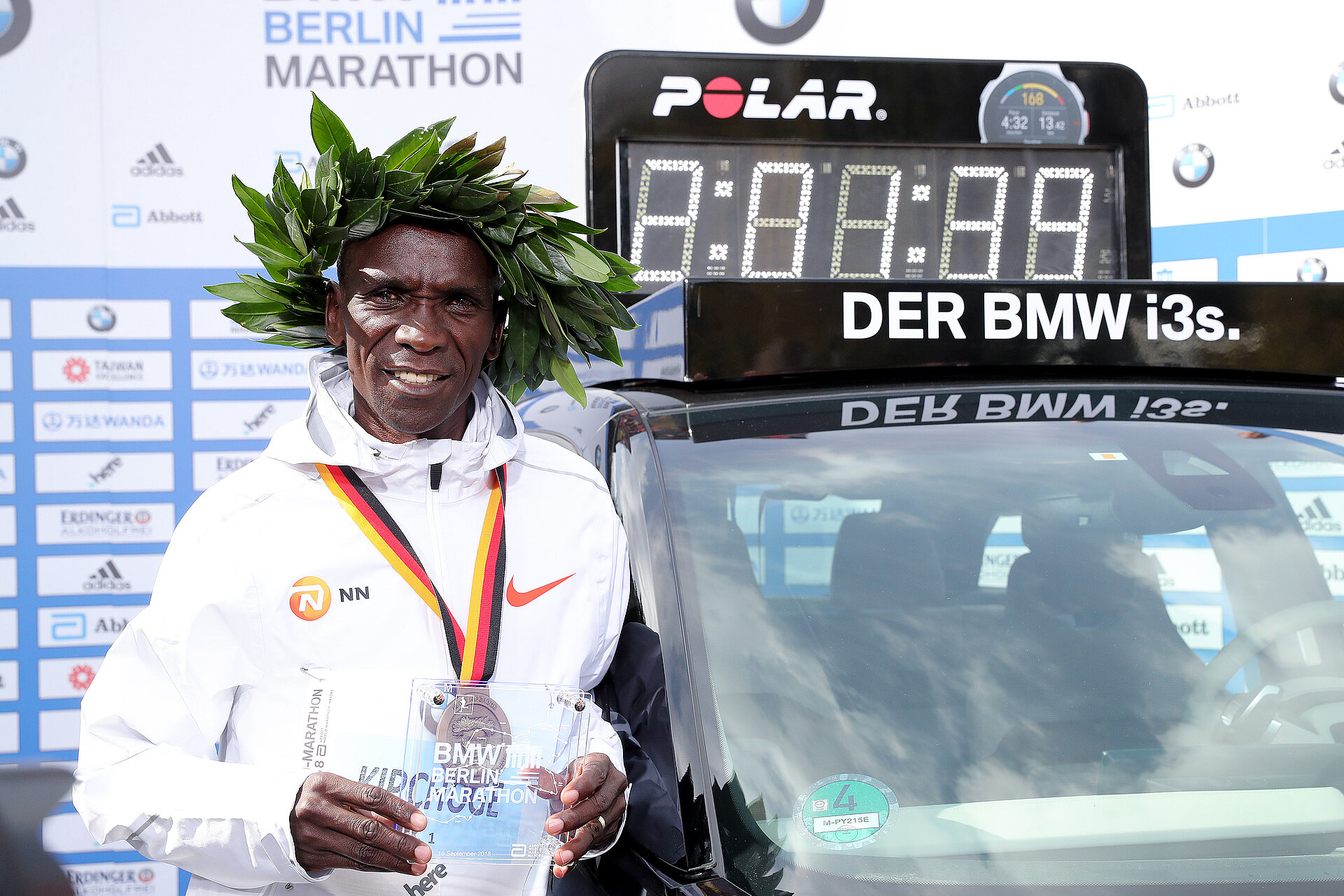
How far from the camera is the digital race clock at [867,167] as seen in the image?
315 centimetres

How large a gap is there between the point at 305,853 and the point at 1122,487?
1282mm

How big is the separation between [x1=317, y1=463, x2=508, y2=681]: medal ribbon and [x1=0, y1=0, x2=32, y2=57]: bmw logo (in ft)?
13.6

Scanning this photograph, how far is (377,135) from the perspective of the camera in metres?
4.91

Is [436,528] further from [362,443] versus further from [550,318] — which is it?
[550,318]

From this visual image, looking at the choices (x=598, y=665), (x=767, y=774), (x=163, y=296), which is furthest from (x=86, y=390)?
(x=767, y=774)

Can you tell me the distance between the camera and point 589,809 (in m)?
1.36

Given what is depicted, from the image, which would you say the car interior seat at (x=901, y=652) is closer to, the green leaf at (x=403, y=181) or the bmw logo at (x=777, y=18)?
the green leaf at (x=403, y=181)

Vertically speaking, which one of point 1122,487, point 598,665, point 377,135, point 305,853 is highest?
point 377,135

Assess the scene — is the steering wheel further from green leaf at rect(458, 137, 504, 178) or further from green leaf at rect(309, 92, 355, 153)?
green leaf at rect(309, 92, 355, 153)

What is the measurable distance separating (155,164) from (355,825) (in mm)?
4245

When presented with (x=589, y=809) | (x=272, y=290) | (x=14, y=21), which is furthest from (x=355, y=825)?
(x=14, y=21)

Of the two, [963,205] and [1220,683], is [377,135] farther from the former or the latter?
[1220,683]

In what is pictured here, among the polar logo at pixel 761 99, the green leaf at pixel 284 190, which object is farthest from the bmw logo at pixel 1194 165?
the green leaf at pixel 284 190

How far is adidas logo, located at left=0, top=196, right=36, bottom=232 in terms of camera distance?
4.74 meters
